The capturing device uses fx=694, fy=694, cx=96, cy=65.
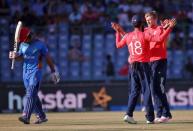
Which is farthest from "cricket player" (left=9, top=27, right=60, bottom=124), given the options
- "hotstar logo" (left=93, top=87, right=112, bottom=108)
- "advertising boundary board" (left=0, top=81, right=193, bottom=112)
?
"hotstar logo" (left=93, top=87, right=112, bottom=108)

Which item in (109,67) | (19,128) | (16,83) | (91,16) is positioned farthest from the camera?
(91,16)

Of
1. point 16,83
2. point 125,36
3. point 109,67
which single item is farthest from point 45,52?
point 109,67

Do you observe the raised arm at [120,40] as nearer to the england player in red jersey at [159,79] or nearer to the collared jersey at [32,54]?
the england player in red jersey at [159,79]

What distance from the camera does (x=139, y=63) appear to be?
50.1ft

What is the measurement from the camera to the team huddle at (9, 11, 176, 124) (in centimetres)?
1512

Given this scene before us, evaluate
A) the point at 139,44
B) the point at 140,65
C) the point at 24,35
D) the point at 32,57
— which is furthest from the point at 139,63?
the point at 24,35

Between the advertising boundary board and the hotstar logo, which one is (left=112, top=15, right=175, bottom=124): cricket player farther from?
the hotstar logo

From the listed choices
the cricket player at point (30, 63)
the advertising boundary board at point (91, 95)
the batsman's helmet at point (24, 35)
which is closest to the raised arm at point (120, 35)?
the cricket player at point (30, 63)

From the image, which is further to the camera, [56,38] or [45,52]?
[56,38]

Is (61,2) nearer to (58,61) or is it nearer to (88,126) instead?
(58,61)

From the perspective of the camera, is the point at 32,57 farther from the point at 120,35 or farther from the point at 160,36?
the point at 160,36

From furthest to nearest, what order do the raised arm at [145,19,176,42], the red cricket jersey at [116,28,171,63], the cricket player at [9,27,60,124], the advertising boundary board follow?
the advertising boundary board, the red cricket jersey at [116,28,171,63], the cricket player at [9,27,60,124], the raised arm at [145,19,176,42]

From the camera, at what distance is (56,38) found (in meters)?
26.2

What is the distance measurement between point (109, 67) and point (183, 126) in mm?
11351
